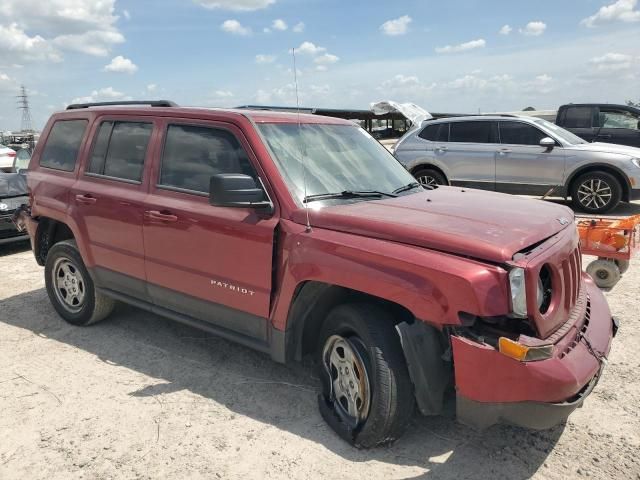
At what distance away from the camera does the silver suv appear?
9.39 m

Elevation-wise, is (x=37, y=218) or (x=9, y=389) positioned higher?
(x=37, y=218)

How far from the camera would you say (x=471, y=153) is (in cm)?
1044

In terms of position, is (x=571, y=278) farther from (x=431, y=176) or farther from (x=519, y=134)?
(x=431, y=176)

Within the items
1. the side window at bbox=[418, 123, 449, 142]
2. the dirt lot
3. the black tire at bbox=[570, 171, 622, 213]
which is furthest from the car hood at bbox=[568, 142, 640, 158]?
the dirt lot

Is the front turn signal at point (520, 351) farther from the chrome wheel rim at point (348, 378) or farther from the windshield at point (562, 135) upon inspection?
the windshield at point (562, 135)

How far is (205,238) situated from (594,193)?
8161mm

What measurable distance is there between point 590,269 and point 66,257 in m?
5.14

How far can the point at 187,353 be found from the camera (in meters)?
4.38

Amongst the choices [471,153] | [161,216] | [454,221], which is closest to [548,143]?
[471,153]

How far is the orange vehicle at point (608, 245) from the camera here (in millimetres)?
5316

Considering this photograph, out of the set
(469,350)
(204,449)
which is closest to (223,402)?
(204,449)

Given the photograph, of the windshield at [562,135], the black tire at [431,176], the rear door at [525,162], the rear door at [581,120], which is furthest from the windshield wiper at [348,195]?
the rear door at [581,120]

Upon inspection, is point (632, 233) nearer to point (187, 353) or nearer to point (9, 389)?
point (187, 353)

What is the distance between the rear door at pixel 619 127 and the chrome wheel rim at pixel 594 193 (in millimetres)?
3719
